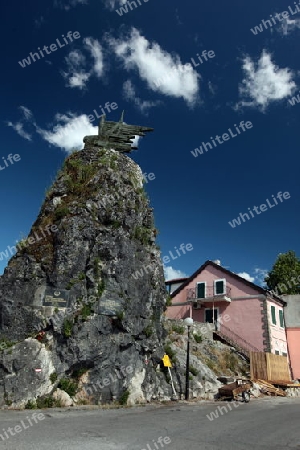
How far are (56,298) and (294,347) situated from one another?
2560 centimetres

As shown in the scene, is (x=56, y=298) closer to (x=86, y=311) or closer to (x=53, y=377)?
(x=86, y=311)

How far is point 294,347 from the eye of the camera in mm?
30328

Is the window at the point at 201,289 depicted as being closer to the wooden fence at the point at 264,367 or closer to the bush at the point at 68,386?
the wooden fence at the point at 264,367

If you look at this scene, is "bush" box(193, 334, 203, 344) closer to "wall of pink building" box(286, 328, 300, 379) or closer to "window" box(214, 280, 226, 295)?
"window" box(214, 280, 226, 295)

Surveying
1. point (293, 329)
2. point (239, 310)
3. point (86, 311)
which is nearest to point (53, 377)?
point (86, 311)

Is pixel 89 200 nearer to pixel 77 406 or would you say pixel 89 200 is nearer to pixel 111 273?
pixel 111 273

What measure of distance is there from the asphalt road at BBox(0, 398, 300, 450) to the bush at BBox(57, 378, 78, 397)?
1.12 meters

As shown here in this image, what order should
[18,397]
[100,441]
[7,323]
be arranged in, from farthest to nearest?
1. [7,323]
2. [18,397]
3. [100,441]

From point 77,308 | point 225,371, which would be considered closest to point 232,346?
point 225,371

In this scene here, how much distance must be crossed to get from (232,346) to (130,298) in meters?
15.1

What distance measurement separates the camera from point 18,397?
10.7 meters

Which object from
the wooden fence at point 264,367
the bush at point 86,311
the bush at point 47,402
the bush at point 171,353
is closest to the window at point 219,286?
the wooden fence at point 264,367

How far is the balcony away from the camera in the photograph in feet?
99.7

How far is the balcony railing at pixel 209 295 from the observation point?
3039cm
